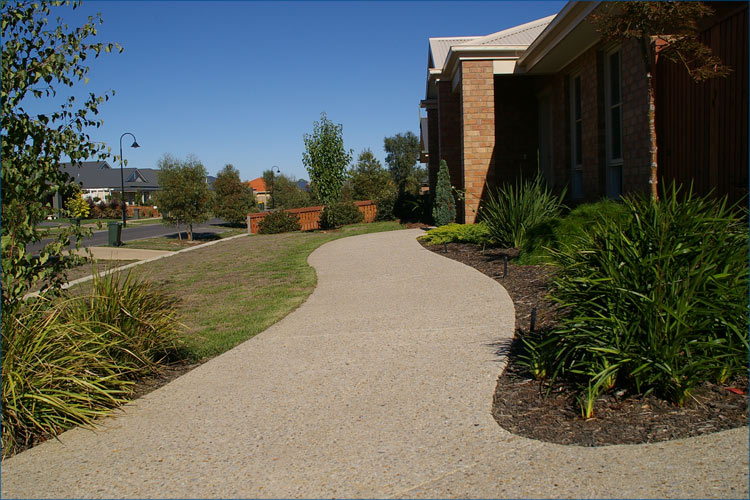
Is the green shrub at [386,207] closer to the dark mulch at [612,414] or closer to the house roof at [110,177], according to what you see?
the dark mulch at [612,414]

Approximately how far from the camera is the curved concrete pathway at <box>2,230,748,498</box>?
11.5 ft

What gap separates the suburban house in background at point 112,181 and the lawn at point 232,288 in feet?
174

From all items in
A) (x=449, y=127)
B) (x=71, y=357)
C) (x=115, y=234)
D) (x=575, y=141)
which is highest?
(x=449, y=127)

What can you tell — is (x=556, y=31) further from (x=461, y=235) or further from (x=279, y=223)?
(x=279, y=223)

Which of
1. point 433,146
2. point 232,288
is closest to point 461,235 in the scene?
point 232,288

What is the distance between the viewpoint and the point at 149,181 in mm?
80625

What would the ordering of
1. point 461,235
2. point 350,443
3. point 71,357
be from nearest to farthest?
1. point 350,443
2. point 71,357
3. point 461,235

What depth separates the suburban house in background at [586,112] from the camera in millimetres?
8617

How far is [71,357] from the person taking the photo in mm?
4965

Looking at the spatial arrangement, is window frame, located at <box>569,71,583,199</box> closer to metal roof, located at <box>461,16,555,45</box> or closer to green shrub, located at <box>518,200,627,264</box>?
metal roof, located at <box>461,16,555,45</box>

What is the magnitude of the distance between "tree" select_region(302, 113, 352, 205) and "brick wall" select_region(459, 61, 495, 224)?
9.33 meters

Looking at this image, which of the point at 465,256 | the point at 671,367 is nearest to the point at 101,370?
the point at 671,367

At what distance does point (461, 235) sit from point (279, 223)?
13.9 meters

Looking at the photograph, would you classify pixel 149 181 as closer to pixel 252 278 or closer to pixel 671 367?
pixel 252 278
